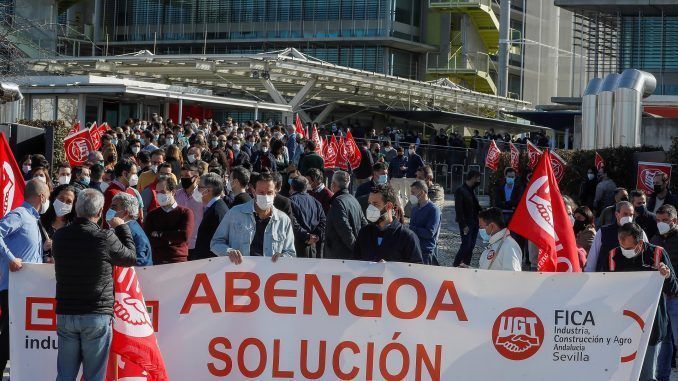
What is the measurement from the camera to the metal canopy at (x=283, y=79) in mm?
43219

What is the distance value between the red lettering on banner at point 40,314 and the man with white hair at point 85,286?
0.85 meters

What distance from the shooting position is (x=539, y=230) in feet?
34.6

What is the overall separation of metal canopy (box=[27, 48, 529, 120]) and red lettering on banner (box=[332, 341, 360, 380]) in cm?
3318

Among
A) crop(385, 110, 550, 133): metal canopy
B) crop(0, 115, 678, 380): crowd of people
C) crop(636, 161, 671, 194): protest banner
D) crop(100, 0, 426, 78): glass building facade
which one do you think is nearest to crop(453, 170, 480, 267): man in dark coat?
crop(0, 115, 678, 380): crowd of people

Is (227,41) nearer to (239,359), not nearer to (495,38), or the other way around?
(495,38)

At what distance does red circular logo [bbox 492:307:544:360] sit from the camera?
30.9 feet

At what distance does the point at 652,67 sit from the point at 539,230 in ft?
133

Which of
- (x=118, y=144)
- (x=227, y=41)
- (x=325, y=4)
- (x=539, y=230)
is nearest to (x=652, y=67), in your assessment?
(x=325, y=4)

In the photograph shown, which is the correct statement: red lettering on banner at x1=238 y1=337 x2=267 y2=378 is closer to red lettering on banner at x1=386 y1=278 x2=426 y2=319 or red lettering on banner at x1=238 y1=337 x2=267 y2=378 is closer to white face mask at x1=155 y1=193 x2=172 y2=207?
red lettering on banner at x1=386 y1=278 x2=426 y2=319

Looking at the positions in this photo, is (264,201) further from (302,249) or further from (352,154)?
(352,154)

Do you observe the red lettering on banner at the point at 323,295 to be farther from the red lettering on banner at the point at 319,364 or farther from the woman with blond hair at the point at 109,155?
the woman with blond hair at the point at 109,155

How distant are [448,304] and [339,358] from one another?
0.90 meters

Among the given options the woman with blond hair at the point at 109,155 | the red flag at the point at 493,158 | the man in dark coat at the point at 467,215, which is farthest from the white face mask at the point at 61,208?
the red flag at the point at 493,158

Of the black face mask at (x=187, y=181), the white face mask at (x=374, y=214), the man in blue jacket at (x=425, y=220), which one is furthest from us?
the man in blue jacket at (x=425, y=220)
